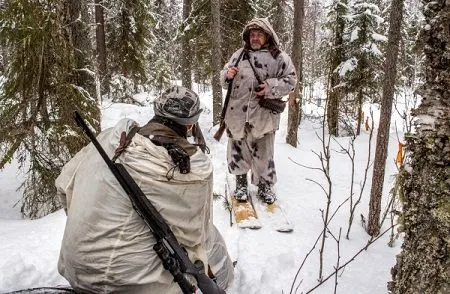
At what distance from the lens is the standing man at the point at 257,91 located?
16.3ft

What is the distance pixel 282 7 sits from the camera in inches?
810

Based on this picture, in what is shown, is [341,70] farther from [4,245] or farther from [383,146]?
[4,245]

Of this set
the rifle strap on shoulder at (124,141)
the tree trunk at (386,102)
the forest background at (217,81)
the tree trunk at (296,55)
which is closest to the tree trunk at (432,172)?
the forest background at (217,81)

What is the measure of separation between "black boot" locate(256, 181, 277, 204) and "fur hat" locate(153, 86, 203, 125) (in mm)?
2702

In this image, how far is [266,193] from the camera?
5277 mm

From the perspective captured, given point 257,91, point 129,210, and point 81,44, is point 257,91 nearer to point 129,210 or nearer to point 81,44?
point 129,210

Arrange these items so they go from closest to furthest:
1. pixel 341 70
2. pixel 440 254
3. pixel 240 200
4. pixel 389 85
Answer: pixel 440 254 → pixel 389 85 → pixel 240 200 → pixel 341 70

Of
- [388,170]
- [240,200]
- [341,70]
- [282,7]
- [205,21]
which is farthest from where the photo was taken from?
[282,7]

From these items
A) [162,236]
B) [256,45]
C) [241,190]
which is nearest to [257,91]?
[256,45]

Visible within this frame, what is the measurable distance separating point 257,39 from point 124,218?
337 cm

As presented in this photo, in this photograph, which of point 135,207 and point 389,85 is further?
point 389,85

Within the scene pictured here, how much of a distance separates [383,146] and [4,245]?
13.7ft

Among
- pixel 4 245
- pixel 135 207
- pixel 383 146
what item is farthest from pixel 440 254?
pixel 4 245

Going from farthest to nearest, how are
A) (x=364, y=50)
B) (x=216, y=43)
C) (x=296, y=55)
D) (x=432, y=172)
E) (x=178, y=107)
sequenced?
(x=364, y=50)
(x=216, y=43)
(x=296, y=55)
(x=178, y=107)
(x=432, y=172)
